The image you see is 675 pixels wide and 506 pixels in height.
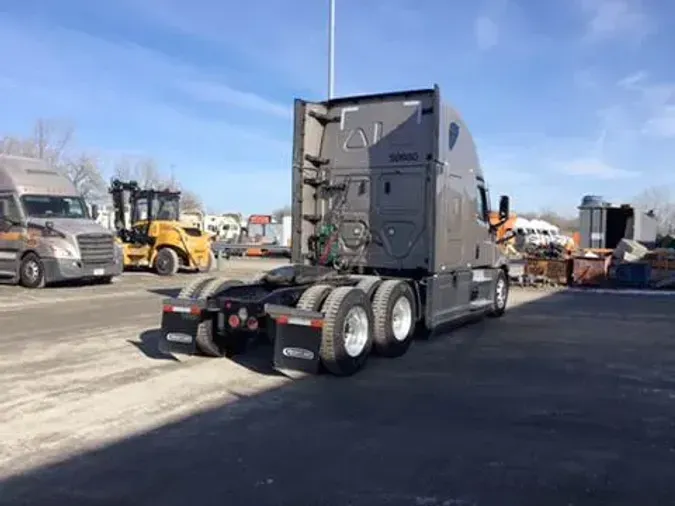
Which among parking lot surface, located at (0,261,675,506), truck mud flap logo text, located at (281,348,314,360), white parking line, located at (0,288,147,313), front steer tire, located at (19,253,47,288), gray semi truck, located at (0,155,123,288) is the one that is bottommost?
parking lot surface, located at (0,261,675,506)

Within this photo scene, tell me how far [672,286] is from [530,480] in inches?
808

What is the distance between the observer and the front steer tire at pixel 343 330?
26.3 feet

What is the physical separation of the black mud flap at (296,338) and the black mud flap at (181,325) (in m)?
1.29

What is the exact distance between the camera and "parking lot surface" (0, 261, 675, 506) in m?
4.76

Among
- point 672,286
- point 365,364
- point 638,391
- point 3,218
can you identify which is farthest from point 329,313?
point 672,286

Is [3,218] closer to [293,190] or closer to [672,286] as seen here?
[293,190]

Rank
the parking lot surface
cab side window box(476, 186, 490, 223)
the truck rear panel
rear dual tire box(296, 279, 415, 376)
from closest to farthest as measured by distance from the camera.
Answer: the parking lot surface → rear dual tire box(296, 279, 415, 376) → the truck rear panel → cab side window box(476, 186, 490, 223)

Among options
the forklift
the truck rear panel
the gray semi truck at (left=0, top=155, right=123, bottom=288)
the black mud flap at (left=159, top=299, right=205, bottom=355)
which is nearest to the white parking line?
the gray semi truck at (left=0, top=155, right=123, bottom=288)

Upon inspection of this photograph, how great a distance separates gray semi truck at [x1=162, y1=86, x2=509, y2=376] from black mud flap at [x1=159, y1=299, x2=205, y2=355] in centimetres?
1

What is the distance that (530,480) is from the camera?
195 inches

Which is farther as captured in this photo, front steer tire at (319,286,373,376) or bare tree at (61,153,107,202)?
bare tree at (61,153,107,202)

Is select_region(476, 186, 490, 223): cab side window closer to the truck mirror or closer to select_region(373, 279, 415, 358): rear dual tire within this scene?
the truck mirror

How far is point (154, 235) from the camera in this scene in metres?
25.9

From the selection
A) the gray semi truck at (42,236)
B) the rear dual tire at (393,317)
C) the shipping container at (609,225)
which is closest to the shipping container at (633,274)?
the shipping container at (609,225)
